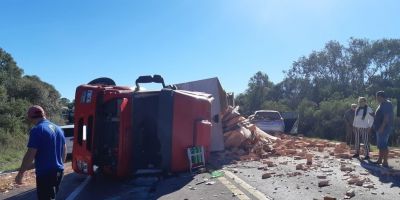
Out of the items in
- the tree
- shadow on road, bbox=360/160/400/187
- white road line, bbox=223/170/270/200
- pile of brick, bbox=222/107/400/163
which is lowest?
white road line, bbox=223/170/270/200

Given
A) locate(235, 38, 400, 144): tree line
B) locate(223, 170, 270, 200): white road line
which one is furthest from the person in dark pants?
locate(235, 38, 400, 144): tree line

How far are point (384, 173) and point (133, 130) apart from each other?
206 inches

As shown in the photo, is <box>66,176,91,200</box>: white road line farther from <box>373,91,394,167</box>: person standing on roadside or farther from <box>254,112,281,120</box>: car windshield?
<box>254,112,281,120</box>: car windshield

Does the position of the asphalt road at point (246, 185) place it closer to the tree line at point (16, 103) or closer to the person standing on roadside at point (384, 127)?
the person standing on roadside at point (384, 127)

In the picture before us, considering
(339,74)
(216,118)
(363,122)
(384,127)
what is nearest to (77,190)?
(216,118)

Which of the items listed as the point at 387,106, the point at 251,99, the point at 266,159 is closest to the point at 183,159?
the point at 266,159

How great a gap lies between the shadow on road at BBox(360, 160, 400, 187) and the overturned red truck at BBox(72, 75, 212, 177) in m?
3.93

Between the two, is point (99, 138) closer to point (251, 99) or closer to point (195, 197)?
point (195, 197)

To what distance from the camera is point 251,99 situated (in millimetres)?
70312

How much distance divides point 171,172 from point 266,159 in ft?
12.6

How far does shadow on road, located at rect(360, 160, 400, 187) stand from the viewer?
871 cm

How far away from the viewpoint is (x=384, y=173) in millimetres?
9477

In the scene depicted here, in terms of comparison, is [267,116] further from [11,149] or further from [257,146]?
[11,149]

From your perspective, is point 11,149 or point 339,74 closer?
point 11,149
